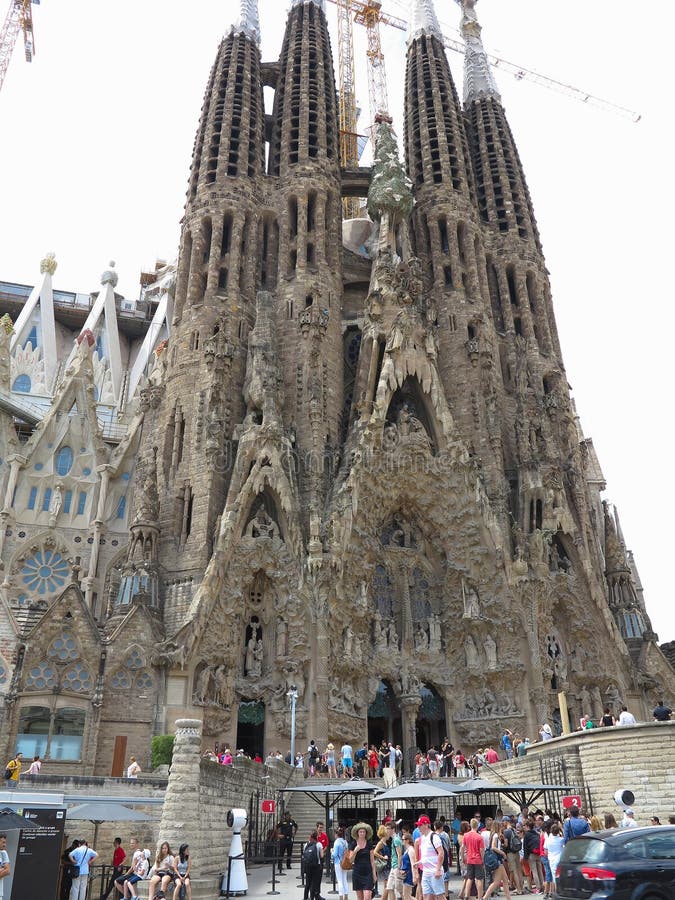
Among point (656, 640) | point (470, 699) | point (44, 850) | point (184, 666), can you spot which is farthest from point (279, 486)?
point (44, 850)

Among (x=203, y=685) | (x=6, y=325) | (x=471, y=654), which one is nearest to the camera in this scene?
(x=203, y=685)

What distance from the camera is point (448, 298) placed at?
41.4m

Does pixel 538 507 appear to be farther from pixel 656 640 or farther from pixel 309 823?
pixel 309 823

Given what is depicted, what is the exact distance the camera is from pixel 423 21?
54.6 meters

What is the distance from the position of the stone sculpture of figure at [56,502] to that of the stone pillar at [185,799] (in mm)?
21984

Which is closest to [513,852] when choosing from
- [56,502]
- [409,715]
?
[409,715]

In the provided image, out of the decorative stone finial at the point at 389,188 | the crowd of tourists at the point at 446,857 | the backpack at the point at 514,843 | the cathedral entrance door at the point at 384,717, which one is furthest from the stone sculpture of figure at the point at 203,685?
the decorative stone finial at the point at 389,188

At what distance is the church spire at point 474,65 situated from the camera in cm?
5250

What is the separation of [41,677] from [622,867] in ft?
70.7

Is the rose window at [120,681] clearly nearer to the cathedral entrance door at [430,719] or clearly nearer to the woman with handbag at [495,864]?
the cathedral entrance door at [430,719]

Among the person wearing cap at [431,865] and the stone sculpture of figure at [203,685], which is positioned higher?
the stone sculpture of figure at [203,685]

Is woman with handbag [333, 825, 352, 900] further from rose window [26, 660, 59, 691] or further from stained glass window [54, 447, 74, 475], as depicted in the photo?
stained glass window [54, 447, 74, 475]

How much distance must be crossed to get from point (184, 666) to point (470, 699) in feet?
39.8

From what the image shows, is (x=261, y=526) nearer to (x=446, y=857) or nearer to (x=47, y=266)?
(x=446, y=857)
